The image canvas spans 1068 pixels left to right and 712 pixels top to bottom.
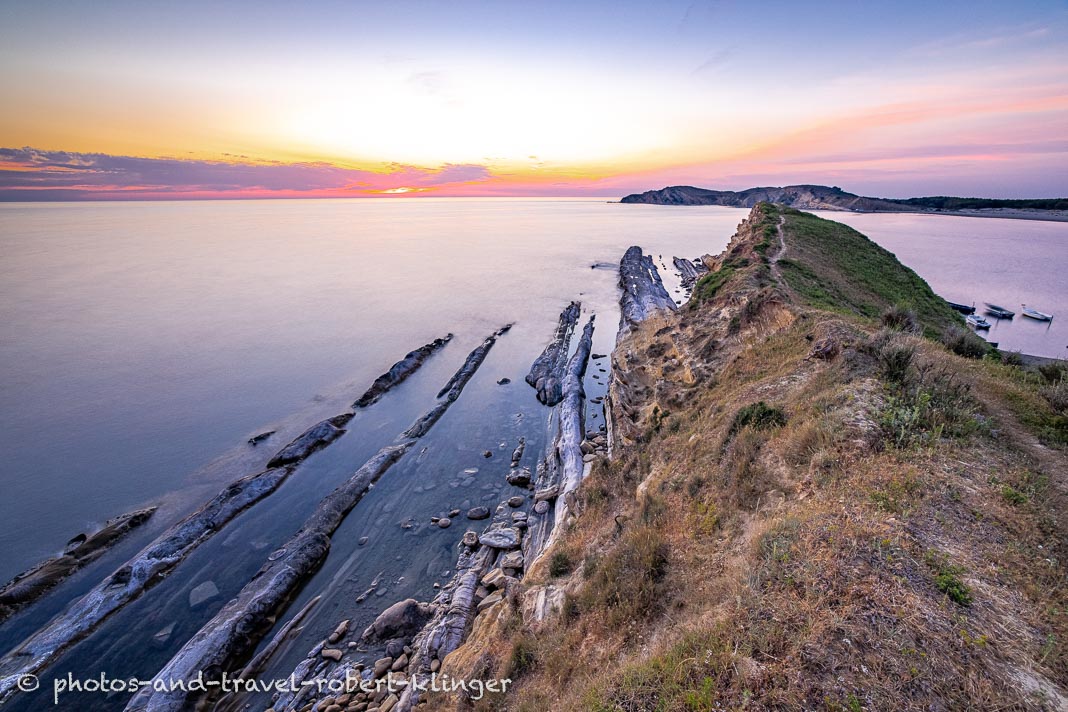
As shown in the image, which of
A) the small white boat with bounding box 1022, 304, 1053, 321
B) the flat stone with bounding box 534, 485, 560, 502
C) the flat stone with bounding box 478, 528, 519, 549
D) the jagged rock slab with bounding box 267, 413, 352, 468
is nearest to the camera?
the flat stone with bounding box 478, 528, 519, 549

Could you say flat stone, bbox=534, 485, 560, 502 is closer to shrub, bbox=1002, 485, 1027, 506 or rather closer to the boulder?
the boulder

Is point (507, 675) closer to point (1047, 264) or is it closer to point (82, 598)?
point (82, 598)

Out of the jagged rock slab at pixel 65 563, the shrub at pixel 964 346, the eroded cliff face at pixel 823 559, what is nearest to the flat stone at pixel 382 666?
the eroded cliff face at pixel 823 559

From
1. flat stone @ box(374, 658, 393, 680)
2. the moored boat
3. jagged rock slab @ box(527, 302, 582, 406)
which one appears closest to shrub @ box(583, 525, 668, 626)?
flat stone @ box(374, 658, 393, 680)

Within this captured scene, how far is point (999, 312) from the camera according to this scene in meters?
36.2

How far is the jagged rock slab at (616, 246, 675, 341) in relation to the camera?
140ft

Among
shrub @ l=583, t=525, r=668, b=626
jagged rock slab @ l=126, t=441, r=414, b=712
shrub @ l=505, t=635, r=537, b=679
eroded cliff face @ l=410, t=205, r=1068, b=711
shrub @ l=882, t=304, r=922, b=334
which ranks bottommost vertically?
jagged rock slab @ l=126, t=441, r=414, b=712

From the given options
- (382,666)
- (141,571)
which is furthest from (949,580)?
(141,571)

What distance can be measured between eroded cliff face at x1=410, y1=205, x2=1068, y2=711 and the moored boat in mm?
35972

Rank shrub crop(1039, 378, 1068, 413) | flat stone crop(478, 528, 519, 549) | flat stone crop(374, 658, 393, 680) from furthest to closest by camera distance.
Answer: flat stone crop(478, 528, 519, 549) → flat stone crop(374, 658, 393, 680) → shrub crop(1039, 378, 1068, 413)

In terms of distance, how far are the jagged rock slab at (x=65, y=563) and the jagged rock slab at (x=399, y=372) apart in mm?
11623

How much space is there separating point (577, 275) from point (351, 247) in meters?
54.1

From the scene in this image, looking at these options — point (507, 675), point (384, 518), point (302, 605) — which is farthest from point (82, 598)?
point (507, 675)

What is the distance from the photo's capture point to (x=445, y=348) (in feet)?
121
